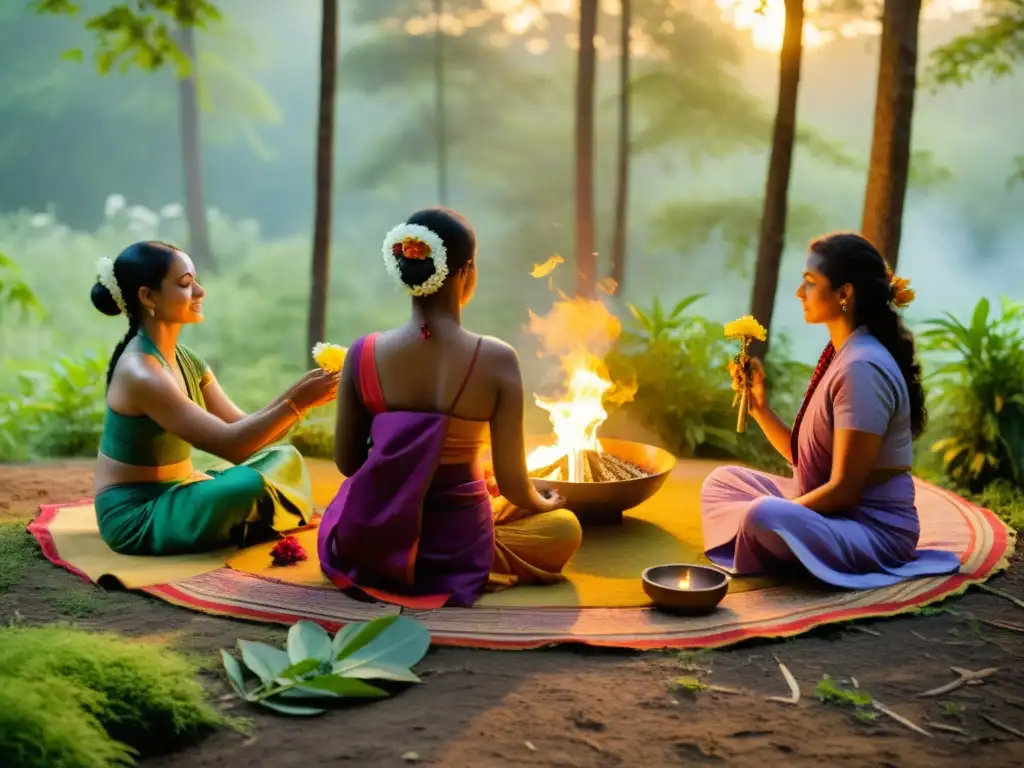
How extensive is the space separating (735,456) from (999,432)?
1.87m

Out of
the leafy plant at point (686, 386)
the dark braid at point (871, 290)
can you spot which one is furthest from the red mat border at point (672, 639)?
the leafy plant at point (686, 386)

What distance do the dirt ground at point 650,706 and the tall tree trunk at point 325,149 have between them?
502 cm

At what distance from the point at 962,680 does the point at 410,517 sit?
220cm

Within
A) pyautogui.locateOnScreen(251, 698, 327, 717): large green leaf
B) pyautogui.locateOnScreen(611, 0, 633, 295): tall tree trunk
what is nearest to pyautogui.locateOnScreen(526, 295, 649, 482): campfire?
pyautogui.locateOnScreen(251, 698, 327, 717): large green leaf

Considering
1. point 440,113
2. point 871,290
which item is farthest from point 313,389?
point 440,113

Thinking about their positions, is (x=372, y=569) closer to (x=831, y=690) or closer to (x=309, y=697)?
(x=309, y=697)

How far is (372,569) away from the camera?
167 inches

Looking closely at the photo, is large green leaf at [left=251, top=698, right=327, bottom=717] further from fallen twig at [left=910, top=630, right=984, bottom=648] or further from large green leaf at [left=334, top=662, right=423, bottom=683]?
fallen twig at [left=910, top=630, right=984, bottom=648]

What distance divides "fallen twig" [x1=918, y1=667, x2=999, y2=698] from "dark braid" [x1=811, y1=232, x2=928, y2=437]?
1.43m

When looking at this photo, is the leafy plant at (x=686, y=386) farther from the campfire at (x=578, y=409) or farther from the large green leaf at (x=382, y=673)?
the large green leaf at (x=382, y=673)

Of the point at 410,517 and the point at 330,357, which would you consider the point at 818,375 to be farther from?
the point at 330,357

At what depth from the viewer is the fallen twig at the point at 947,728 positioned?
308 cm

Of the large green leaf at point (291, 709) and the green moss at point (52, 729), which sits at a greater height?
the green moss at point (52, 729)

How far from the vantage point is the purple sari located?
4098 millimetres
